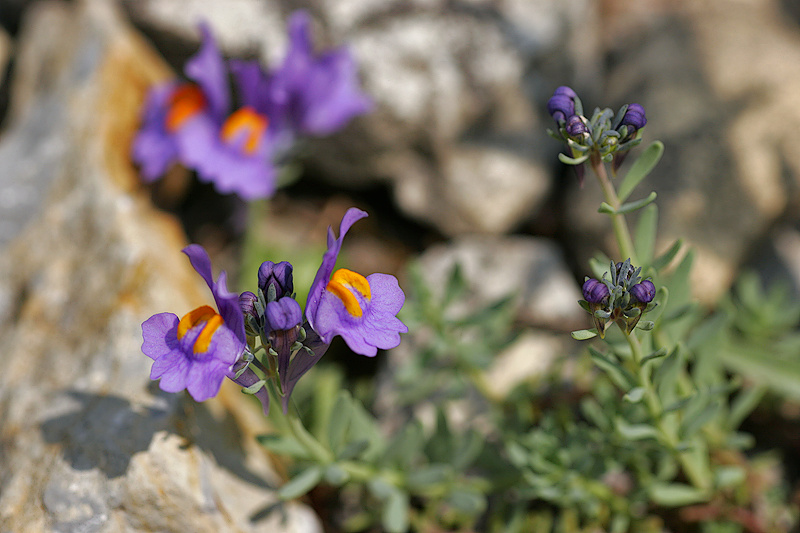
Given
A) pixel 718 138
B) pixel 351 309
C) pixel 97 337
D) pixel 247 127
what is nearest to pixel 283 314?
pixel 351 309

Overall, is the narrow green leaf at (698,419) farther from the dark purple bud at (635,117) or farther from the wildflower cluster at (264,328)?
the wildflower cluster at (264,328)

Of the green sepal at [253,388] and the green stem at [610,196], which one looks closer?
the green sepal at [253,388]

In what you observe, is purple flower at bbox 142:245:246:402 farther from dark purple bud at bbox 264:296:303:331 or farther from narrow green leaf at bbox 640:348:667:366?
narrow green leaf at bbox 640:348:667:366

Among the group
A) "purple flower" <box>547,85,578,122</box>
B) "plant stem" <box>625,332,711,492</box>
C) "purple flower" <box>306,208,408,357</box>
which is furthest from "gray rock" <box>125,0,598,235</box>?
"purple flower" <box>306,208,408,357</box>

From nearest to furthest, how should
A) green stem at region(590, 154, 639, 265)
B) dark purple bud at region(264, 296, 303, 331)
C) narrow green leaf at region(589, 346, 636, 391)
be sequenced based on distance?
dark purple bud at region(264, 296, 303, 331) < green stem at region(590, 154, 639, 265) < narrow green leaf at region(589, 346, 636, 391)

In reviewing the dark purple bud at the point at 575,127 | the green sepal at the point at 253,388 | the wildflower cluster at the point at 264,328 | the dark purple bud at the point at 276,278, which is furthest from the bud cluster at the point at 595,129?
the green sepal at the point at 253,388

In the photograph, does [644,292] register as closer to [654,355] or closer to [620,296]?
[620,296]

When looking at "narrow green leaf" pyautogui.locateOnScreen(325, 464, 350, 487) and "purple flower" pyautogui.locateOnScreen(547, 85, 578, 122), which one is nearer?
"purple flower" pyautogui.locateOnScreen(547, 85, 578, 122)
